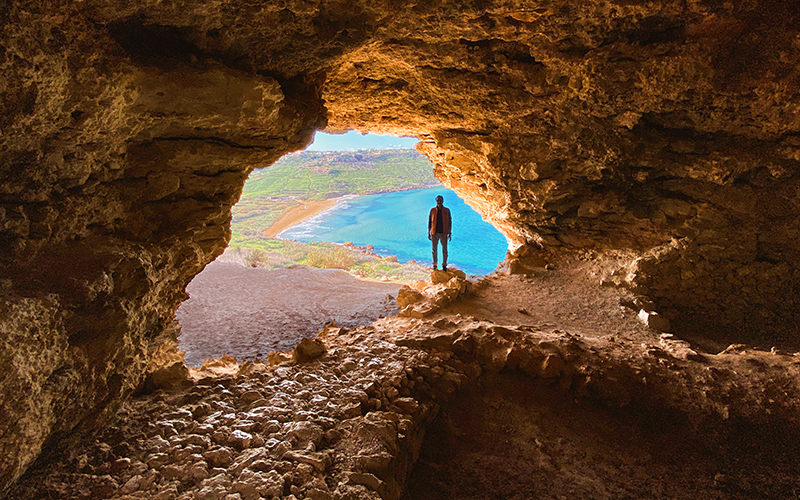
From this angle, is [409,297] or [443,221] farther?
[443,221]

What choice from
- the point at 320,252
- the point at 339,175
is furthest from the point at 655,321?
the point at 339,175

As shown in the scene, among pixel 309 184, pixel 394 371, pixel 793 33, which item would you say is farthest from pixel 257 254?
pixel 793 33

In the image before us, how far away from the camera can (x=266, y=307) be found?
785 centimetres

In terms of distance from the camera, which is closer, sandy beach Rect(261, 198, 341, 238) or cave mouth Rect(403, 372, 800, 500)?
cave mouth Rect(403, 372, 800, 500)

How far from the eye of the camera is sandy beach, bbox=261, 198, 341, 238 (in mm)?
17119

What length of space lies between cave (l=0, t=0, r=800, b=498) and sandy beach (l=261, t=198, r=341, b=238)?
39.6 ft

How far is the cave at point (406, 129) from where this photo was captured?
7.09 feet

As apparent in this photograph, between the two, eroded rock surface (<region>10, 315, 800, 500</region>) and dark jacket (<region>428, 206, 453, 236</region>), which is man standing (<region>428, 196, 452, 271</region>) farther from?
eroded rock surface (<region>10, 315, 800, 500</region>)

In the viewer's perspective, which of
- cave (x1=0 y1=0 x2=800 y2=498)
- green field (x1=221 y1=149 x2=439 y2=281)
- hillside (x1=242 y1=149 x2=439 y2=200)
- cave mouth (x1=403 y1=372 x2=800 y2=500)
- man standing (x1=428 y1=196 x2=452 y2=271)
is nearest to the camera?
cave (x1=0 y1=0 x2=800 y2=498)

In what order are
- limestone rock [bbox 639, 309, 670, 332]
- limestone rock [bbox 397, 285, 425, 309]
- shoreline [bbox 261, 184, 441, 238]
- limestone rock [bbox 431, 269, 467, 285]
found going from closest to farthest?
limestone rock [bbox 639, 309, 670, 332] → limestone rock [bbox 397, 285, 425, 309] → limestone rock [bbox 431, 269, 467, 285] → shoreline [bbox 261, 184, 441, 238]

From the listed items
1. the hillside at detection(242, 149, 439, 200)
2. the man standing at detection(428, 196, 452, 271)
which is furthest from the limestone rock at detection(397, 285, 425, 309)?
the hillside at detection(242, 149, 439, 200)

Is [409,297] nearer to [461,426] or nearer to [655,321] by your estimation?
[461,426]

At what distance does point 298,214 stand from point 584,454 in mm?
17108

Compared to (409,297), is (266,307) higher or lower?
lower
